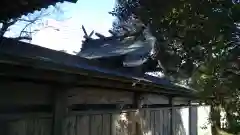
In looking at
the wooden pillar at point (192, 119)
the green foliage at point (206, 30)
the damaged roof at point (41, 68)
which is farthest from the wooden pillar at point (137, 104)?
the wooden pillar at point (192, 119)

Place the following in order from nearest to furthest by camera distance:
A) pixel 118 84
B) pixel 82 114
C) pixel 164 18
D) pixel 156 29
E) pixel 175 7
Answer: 1. pixel 175 7
2. pixel 164 18
3. pixel 156 29
4. pixel 82 114
5. pixel 118 84

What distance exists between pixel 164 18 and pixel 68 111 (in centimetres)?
188

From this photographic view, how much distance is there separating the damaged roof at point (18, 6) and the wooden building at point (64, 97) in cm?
34

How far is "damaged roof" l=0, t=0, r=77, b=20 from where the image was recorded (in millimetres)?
3457

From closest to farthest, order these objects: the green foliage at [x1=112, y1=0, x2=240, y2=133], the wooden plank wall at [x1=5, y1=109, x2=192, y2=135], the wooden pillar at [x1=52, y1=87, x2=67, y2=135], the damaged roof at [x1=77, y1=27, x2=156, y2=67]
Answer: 1. the green foliage at [x1=112, y1=0, x2=240, y2=133]
2. the wooden plank wall at [x1=5, y1=109, x2=192, y2=135]
3. the wooden pillar at [x1=52, y1=87, x2=67, y2=135]
4. the damaged roof at [x1=77, y1=27, x2=156, y2=67]

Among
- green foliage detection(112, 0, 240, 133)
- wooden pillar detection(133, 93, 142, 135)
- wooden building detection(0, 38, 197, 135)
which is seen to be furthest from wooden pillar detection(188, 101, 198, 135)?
green foliage detection(112, 0, 240, 133)

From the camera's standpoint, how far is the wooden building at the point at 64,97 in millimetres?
3535

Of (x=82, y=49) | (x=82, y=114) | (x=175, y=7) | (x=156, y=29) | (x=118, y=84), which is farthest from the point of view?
(x=82, y=49)

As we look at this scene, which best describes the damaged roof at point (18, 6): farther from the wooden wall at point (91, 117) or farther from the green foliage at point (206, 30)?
the green foliage at point (206, 30)

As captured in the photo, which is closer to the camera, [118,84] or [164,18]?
[164,18]

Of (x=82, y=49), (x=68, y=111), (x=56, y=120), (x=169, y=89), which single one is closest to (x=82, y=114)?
(x=68, y=111)

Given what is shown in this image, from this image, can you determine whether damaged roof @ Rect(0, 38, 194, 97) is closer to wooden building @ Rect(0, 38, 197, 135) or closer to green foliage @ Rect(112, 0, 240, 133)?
wooden building @ Rect(0, 38, 197, 135)

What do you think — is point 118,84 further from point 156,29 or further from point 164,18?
point 164,18

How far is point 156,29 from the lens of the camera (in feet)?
14.7
